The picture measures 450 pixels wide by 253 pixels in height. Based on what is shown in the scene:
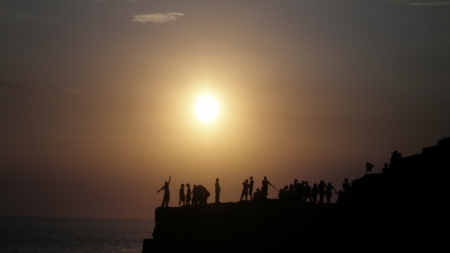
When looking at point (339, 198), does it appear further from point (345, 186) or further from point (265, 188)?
point (265, 188)

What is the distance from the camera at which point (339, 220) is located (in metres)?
26.5

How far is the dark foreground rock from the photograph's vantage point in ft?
68.5

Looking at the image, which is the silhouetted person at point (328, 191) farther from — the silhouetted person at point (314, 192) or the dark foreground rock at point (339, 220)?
the dark foreground rock at point (339, 220)

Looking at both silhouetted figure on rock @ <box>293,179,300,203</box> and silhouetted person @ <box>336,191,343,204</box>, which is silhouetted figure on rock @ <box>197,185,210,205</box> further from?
silhouetted person @ <box>336,191,343,204</box>

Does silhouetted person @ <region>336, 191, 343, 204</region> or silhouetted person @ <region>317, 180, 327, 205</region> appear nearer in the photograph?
silhouetted person @ <region>336, 191, 343, 204</region>

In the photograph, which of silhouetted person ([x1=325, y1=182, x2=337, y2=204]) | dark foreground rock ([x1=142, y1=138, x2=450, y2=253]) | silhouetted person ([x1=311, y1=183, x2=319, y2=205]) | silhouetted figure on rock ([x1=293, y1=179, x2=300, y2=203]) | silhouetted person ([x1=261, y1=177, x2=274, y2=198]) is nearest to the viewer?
dark foreground rock ([x1=142, y1=138, x2=450, y2=253])

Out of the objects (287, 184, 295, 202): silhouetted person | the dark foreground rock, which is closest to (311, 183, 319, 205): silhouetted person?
the dark foreground rock

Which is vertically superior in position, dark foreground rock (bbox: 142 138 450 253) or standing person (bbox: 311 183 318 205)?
standing person (bbox: 311 183 318 205)

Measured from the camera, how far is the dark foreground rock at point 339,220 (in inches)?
822

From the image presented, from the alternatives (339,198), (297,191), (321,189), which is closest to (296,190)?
(297,191)

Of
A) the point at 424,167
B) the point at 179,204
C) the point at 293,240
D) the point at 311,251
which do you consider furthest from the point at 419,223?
the point at 179,204

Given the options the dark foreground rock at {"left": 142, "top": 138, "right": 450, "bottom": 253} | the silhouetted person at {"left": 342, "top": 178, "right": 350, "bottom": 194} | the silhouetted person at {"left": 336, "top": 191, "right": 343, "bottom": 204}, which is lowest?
the dark foreground rock at {"left": 142, "top": 138, "right": 450, "bottom": 253}

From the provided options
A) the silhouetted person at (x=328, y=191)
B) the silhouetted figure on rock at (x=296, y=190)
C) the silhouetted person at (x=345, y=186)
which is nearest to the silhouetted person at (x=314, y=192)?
the silhouetted person at (x=328, y=191)

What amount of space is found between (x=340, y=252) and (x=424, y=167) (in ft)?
15.4
